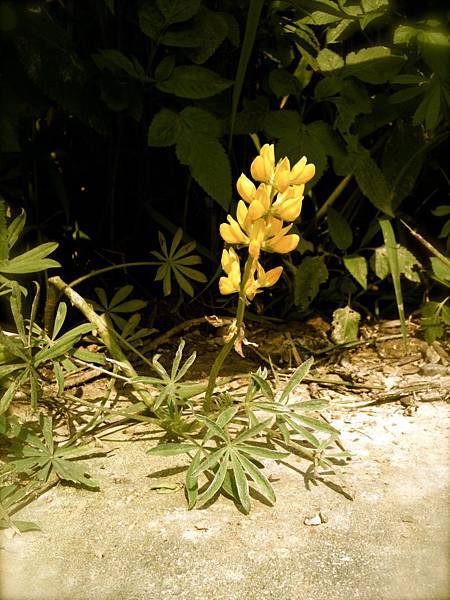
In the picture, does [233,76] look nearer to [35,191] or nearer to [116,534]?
[35,191]

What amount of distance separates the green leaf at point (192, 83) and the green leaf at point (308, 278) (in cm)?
54

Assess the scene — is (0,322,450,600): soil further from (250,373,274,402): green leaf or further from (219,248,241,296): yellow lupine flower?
(219,248,241,296): yellow lupine flower

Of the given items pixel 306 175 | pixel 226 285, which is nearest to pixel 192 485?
pixel 226 285

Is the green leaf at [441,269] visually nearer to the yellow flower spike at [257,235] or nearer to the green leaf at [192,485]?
the yellow flower spike at [257,235]

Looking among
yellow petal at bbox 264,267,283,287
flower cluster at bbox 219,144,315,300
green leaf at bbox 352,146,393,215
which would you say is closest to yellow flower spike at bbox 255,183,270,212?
flower cluster at bbox 219,144,315,300

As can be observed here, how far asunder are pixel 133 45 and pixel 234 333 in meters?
0.97

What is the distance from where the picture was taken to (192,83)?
69.7 inches

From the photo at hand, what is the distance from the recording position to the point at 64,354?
61.4 inches

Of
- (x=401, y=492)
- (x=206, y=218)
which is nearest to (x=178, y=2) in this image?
(x=206, y=218)

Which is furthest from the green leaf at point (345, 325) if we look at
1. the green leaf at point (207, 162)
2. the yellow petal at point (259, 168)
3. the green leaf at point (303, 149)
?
the yellow petal at point (259, 168)

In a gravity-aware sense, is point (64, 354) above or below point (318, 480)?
above

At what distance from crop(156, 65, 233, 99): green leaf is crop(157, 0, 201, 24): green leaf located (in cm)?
11

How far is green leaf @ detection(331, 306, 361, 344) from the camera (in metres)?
2.06

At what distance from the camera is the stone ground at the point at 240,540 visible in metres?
1.10
